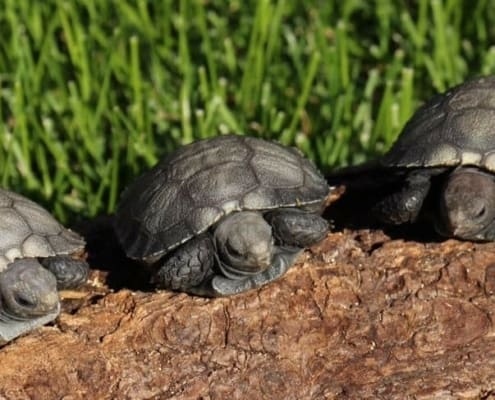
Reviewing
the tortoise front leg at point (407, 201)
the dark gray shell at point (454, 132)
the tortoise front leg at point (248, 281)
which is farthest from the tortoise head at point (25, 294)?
the dark gray shell at point (454, 132)

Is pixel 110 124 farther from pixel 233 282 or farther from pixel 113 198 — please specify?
pixel 233 282

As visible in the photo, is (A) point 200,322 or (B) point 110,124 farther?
(B) point 110,124

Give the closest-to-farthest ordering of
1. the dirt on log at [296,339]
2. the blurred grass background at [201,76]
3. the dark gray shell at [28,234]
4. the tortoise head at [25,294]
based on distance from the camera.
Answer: the dirt on log at [296,339], the tortoise head at [25,294], the dark gray shell at [28,234], the blurred grass background at [201,76]

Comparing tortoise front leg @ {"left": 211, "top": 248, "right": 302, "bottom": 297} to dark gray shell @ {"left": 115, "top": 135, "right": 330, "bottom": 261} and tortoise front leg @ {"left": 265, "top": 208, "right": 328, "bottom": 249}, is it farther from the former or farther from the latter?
dark gray shell @ {"left": 115, "top": 135, "right": 330, "bottom": 261}

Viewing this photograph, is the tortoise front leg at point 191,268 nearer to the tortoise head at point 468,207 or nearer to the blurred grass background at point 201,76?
the tortoise head at point 468,207

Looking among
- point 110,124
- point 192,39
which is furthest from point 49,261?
point 192,39

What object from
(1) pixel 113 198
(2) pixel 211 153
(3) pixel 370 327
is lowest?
(1) pixel 113 198
